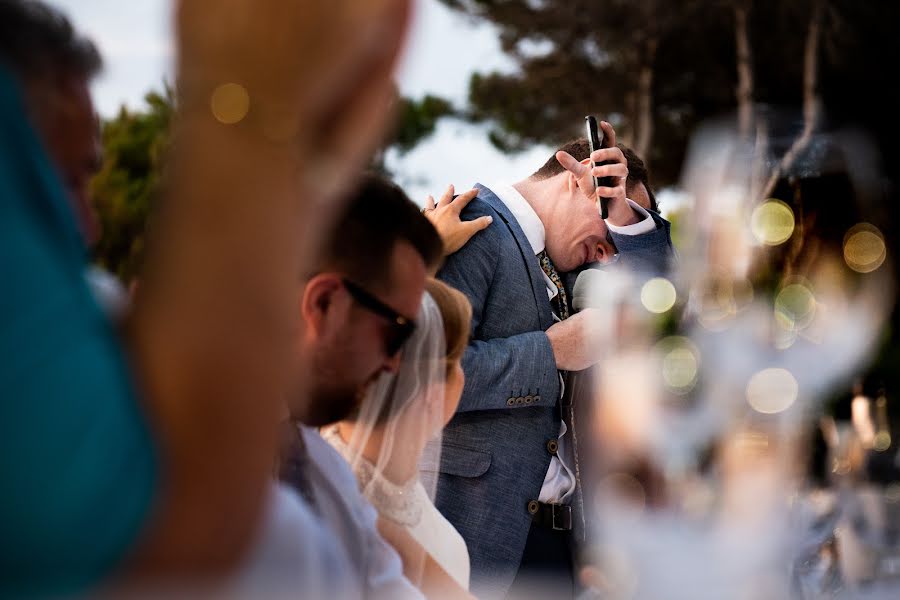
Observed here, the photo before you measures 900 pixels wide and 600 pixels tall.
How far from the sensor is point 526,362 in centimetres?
271

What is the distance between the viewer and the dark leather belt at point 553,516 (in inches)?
111

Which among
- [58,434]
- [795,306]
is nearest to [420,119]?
[795,306]

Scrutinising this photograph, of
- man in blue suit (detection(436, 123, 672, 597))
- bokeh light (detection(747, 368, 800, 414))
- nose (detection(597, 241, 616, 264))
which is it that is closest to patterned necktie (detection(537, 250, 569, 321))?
man in blue suit (detection(436, 123, 672, 597))

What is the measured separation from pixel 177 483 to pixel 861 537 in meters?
6.07

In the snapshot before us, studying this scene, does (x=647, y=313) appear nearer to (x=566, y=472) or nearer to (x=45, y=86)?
(x=566, y=472)

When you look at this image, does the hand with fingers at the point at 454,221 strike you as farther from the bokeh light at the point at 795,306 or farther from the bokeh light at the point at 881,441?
the bokeh light at the point at 881,441

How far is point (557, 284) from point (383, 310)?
179 cm

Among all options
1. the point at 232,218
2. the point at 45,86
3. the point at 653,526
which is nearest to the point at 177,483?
the point at 232,218

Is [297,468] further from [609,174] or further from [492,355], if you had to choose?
[609,174]

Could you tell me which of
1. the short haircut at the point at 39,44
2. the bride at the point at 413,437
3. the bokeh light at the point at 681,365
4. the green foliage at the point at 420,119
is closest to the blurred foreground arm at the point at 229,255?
the short haircut at the point at 39,44

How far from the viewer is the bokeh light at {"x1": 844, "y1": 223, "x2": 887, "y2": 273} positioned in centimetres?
249

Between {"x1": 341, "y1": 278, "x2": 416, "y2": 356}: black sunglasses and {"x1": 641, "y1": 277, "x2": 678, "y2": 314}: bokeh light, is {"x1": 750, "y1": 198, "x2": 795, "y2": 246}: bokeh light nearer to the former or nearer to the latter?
{"x1": 641, "y1": 277, "x2": 678, "y2": 314}: bokeh light

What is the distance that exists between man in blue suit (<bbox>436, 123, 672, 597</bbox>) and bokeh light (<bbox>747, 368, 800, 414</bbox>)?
3.39ft

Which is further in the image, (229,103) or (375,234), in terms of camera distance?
(375,234)
